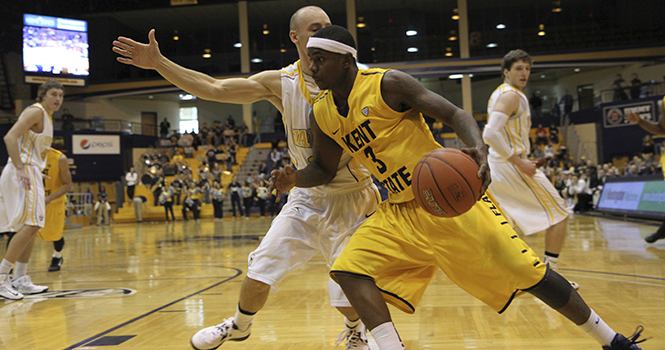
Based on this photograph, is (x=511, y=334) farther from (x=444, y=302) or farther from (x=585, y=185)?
(x=585, y=185)

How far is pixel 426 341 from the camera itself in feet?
9.91

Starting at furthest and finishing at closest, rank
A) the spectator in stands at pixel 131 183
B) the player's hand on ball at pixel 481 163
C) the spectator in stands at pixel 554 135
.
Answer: the spectator in stands at pixel 554 135 < the spectator in stands at pixel 131 183 < the player's hand on ball at pixel 481 163

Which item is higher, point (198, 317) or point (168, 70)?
point (168, 70)

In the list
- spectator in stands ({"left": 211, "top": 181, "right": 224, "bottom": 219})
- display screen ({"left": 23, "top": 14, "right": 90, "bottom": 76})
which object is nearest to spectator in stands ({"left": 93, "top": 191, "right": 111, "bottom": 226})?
spectator in stands ({"left": 211, "top": 181, "right": 224, "bottom": 219})

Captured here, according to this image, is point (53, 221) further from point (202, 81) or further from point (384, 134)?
point (384, 134)

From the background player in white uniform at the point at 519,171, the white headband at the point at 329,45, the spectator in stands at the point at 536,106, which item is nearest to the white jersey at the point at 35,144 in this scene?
the white headband at the point at 329,45

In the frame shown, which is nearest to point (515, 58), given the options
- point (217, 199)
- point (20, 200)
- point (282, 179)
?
point (282, 179)

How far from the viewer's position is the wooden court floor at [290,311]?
3.10 m

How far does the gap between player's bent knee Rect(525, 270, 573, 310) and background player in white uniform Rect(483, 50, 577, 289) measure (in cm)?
234

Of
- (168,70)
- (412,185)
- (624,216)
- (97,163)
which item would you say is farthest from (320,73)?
(97,163)

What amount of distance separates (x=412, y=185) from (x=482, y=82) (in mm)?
31371

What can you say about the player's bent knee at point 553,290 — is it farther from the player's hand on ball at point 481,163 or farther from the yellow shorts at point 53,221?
the yellow shorts at point 53,221

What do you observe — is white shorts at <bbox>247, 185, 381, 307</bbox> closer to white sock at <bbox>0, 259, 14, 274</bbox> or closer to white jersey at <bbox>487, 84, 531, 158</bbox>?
white jersey at <bbox>487, 84, 531, 158</bbox>

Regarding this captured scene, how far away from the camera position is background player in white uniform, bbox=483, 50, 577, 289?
457cm
